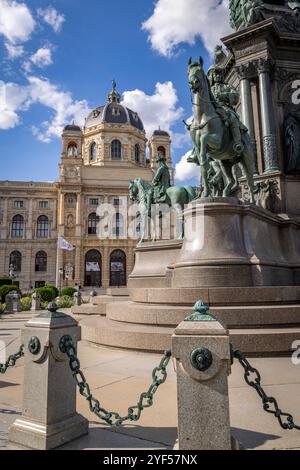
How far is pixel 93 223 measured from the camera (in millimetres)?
72438

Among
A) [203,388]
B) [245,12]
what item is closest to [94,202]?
[245,12]

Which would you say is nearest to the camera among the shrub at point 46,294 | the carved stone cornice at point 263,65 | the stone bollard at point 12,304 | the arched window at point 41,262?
the carved stone cornice at point 263,65

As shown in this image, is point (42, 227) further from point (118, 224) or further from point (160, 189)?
point (160, 189)

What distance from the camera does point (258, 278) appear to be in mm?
7789

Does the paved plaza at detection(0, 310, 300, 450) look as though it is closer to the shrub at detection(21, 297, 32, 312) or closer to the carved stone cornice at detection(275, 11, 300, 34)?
the carved stone cornice at detection(275, 11, 300, 34)

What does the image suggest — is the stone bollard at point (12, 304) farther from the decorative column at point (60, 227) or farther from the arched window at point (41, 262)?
the arched window at point (41, 262)

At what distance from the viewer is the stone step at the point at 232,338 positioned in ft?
19.1

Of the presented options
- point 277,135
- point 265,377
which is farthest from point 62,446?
point 277,135

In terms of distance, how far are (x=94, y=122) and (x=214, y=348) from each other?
285ft

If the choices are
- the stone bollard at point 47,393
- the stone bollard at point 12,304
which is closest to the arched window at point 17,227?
the stone bollard at point 12,304

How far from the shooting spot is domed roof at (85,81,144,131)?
83.1 meters

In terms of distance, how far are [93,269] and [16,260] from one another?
15.3 meters

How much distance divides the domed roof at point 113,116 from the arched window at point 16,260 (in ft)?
115
